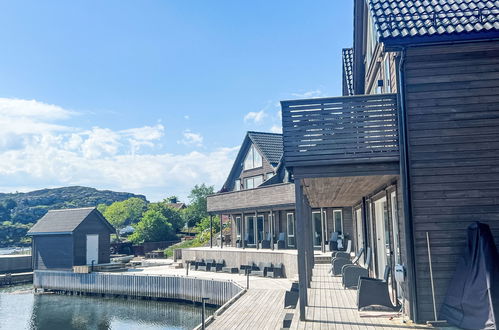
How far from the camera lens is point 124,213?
6788cm

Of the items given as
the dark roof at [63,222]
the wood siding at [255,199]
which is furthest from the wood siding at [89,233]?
the wood siding at [255,199]

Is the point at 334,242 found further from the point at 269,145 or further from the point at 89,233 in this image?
the point at 89,233

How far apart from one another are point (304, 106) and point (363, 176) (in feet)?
4.92

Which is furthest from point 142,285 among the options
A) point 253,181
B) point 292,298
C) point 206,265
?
point 292,298

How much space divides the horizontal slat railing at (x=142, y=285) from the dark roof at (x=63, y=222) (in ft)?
9.33

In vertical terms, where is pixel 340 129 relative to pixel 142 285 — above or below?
above

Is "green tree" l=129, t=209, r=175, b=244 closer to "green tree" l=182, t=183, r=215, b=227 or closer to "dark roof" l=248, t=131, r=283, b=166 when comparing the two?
"green tree" l=182, t=183, r=215, b=227

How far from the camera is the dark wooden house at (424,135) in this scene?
686cm

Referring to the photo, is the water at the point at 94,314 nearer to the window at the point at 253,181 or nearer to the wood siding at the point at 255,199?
the wood siding at the point at 255,199

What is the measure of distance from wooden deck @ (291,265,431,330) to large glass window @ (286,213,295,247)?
12.8m

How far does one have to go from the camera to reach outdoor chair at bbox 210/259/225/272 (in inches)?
846

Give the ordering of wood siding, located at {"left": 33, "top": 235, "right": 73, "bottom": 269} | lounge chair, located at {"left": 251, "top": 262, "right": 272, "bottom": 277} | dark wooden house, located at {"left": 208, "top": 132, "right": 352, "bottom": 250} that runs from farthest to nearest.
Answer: wood siding, located at {"left": 33, "top": 235, "right": 73, "bottom": 269}
dark wooden house, located at {"left": 208, "top": 132, "right": 352, "bottom": 250}
lounge chair, located at {"left": 251, "top": 262, "right": 272, "bottom": 277}

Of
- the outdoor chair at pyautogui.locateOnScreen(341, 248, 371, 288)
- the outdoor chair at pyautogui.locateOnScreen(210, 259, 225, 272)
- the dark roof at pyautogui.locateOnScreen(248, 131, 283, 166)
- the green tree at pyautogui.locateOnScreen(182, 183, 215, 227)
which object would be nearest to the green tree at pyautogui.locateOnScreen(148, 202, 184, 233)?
the green tree at pyautogui.locateOnScreen(182, 183, 215, 227)

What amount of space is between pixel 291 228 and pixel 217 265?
4267 millimetres
